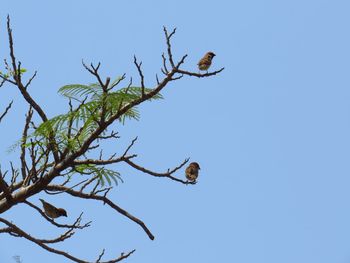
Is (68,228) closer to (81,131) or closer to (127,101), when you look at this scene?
(81,131)

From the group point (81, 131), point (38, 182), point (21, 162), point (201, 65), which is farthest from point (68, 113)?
point (201, 65)

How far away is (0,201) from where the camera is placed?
27.8 feet

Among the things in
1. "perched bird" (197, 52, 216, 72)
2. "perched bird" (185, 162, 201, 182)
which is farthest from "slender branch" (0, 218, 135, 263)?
"perched bird" (197, 52, 216, 72)

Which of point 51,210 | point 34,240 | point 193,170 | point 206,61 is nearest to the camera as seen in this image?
point 34,240

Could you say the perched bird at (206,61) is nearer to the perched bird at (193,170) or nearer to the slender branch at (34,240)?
the perched bird at (193,170)

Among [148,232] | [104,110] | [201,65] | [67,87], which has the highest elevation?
[201,65]

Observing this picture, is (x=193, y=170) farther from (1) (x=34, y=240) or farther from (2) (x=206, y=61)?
(1) (x=34, y=240)

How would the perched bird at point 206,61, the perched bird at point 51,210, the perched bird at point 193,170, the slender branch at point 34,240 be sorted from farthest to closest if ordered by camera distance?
1. the perched bird at point 206,61
2. the perched bird at point 193,170
3. the perched bird at point 51,210
4. the slender branch at point 34,240

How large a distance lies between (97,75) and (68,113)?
692 mm

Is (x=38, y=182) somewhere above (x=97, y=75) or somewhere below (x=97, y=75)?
below

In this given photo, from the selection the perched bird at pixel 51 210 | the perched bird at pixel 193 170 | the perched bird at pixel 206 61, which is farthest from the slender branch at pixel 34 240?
the perched bird at pixel 206 61

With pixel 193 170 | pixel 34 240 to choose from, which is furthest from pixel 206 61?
pixel 34 240

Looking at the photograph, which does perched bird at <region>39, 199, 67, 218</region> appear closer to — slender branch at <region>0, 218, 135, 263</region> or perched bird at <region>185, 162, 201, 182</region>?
A: slender branch at <region>0, 218, 135, 263</region>

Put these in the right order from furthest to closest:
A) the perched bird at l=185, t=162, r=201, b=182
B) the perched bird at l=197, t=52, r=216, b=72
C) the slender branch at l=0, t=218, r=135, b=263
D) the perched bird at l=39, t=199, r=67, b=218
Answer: the perched bird at l=197, t=52, r=216, b=72
the perched bird at l=185, t=162, r=201, b=182
the perched bird at l=39, t=199, r=67, b=218
the slender branch at l=0, t=218, r=135, b=263
